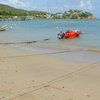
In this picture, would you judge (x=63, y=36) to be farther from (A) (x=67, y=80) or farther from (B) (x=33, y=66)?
(A) (x=67, y=80)

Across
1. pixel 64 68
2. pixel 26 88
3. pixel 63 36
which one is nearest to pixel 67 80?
pixel 26 88

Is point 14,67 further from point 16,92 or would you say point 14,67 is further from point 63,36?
point 63,36

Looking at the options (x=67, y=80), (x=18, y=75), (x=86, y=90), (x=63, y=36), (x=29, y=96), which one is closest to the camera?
(x=29, y=96)

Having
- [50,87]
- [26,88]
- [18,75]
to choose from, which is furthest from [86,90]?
[18,75]

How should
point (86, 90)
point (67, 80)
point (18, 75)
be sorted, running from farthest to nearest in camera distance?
point (18, 75), point (67, 80), point (86, 90)

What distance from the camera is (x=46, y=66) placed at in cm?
1553

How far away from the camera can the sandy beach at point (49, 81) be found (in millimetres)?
9707

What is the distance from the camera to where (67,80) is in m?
11.9

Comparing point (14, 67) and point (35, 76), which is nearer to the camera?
point (35, 76)

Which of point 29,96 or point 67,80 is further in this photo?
point 67,80

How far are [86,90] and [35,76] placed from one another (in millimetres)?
2954

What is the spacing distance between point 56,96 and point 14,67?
18.2ft

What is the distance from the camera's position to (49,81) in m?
11.8

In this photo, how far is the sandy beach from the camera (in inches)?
382
